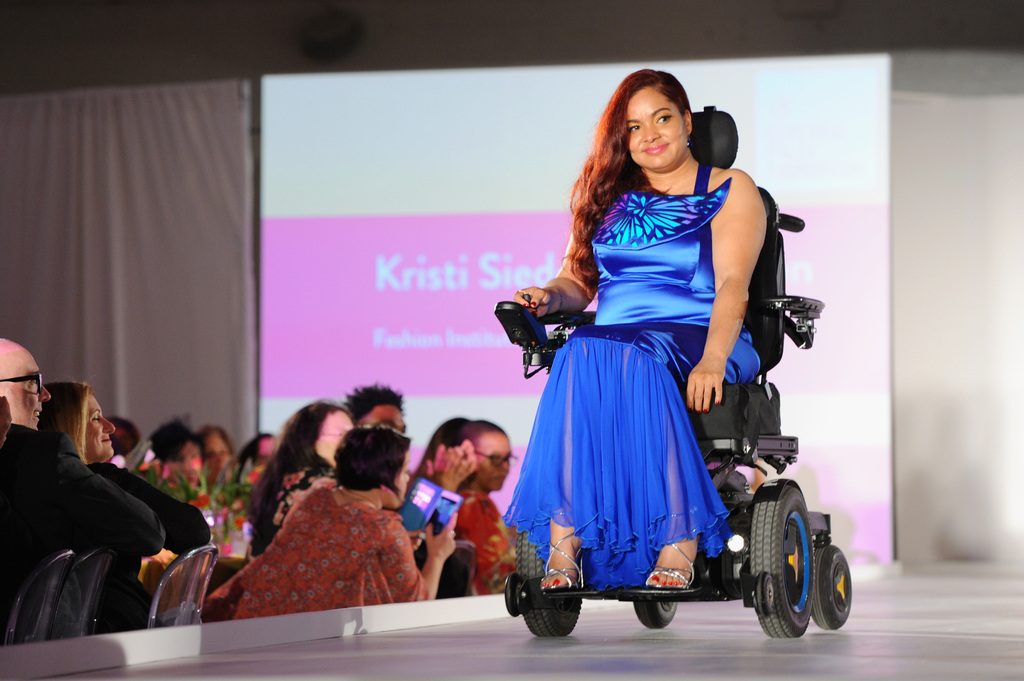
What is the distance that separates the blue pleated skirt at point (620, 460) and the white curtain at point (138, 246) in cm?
619

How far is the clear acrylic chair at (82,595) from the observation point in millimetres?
2164

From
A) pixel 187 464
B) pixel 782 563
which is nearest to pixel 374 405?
pixel 187 464

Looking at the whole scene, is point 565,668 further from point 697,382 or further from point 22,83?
point 22,83

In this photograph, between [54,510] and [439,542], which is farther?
[439,542]

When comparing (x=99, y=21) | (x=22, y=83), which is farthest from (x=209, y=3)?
(x=22, y=83)

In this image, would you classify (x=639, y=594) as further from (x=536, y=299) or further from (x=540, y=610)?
(x=536, y=299)

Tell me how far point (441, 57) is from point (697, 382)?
6238 millimetres

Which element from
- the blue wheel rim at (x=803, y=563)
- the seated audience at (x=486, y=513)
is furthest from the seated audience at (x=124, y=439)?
the blue wheel rim at (x=803, y=563)

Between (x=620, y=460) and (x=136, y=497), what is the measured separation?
780mm

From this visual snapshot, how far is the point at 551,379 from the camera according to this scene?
8.11 ft

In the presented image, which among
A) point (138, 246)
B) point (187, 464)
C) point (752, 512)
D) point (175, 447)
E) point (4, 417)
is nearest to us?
point (4, 417)

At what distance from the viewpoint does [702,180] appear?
8.88 ft

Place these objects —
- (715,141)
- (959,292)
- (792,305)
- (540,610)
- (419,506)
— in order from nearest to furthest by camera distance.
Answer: (540,610) < (792,305) < (715,141) < (419,506) < (959,292)

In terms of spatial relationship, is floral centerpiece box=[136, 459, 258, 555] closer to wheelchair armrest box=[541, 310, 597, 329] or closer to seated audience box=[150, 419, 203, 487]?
seated audience box=[150, 419, 203, 487]
